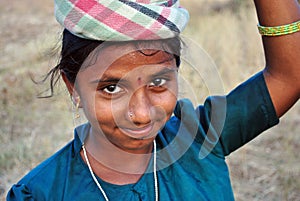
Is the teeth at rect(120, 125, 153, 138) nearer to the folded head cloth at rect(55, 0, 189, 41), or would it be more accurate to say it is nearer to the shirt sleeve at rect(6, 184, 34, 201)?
the folded head cloth at rect(55, 0, 189, 41)

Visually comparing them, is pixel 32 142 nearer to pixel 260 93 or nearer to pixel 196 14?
pixel 260 93

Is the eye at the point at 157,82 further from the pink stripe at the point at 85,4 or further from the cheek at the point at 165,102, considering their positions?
the pink stripe at the point at 85,4

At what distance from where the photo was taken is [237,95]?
1687mm

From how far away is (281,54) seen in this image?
5.26ft

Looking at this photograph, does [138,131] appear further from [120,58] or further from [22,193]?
[22,193]

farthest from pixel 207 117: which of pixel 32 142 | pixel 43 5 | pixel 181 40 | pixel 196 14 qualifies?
pixel 43 5

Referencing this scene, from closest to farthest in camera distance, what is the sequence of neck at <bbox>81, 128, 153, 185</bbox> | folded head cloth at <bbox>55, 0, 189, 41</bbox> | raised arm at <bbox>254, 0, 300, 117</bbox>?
1. folded head cloth at <bbox>55, 0, 189, 41</bbox>
2. raised arm at <bbox>254, 0, 300, 117</bbox>
3. neck at <bbox>81, 128, 153, 185</bbox>

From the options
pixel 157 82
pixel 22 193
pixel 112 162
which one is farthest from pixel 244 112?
pixel 22 193

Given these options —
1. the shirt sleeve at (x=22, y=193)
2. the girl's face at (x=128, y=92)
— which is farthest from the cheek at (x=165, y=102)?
the shirt sleeve at (x=22, y=193)

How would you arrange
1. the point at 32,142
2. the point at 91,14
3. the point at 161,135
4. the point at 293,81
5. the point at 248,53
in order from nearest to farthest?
the point at 91,14
the point at 293,81
the point at 161,135
the point at 32,142
the point at 248,53

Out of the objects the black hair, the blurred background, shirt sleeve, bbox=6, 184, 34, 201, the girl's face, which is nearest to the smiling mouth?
the girl's face

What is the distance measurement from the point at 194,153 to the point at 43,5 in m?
5.43

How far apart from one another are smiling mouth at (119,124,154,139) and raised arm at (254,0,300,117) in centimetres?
38

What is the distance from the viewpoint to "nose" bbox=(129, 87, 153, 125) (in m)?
1.46
